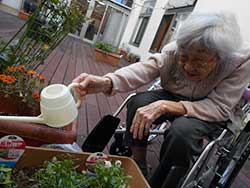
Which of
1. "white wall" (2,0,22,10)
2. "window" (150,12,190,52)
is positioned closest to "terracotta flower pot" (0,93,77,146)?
"window" (150,12,190,52)

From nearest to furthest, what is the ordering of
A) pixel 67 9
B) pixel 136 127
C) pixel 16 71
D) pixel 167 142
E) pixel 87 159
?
1. pixel 87 159
2. pixel 136 127
3. pixel 167 142
4. pixel 16 71
5. pixel 67 9

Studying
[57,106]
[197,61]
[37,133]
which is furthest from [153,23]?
[57,106]

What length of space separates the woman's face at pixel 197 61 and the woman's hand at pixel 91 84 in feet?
1.09

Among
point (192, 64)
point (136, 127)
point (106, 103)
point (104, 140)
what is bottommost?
point (106, 103)

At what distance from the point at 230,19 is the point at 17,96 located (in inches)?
37.8

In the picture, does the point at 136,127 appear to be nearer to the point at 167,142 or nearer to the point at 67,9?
the point at 167,142

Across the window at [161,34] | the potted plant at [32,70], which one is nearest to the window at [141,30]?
the window at [161,34]

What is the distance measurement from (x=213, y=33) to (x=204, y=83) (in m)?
0.28

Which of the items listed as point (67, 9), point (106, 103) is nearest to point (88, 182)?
point (67, 9)

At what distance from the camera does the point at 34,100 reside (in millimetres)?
1304

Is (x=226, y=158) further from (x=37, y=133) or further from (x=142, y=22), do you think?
(x=142, y=22)

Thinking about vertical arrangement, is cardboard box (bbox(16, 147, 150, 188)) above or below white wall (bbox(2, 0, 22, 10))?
above

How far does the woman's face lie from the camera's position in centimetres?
121

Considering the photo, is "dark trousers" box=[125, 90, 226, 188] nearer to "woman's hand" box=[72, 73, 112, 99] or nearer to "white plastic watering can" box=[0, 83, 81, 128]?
"woman's hand" box=[72, 73, 112, 99]
